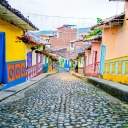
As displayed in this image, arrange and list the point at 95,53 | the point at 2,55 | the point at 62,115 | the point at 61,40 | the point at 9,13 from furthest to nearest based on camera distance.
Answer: the point at 61,40 → the point at 95,53 → the point at 2,55 → the point at 9,13 → the point at 62,115

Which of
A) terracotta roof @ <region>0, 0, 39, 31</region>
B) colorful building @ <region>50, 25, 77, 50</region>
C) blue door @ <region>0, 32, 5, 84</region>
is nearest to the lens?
terracotta roof @ <region>0, 0, 39, 31</region>

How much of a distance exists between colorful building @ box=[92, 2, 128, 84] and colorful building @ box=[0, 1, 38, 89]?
474 cm

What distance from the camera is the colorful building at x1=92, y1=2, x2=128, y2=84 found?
1284 cm

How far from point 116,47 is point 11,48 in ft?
20.3

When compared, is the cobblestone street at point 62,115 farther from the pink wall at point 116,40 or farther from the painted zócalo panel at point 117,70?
the pink wall at point 116,40

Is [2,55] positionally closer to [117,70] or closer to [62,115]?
[117,70]

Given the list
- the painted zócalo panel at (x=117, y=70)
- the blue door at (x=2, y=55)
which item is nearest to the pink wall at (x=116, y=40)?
the painted zócalo panel at (x=117, y=70)

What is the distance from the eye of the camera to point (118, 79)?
1355 cm

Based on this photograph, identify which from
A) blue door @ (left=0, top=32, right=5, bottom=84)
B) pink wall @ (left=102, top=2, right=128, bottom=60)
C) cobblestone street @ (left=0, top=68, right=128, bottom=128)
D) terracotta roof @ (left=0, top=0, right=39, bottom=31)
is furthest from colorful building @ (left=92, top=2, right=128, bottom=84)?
blue door @ (left=0, top=32, right=5, bottom=84)

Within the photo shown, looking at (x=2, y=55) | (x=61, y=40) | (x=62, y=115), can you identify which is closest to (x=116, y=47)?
(x=2, y=55)

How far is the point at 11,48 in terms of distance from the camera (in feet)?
43.4

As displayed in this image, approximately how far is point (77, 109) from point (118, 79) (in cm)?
679

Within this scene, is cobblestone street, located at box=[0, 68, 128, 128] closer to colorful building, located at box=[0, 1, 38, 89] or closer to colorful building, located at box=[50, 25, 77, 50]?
colorful building, located at box=[0, 1, 38, 89]

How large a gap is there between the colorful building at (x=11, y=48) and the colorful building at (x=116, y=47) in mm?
4738
